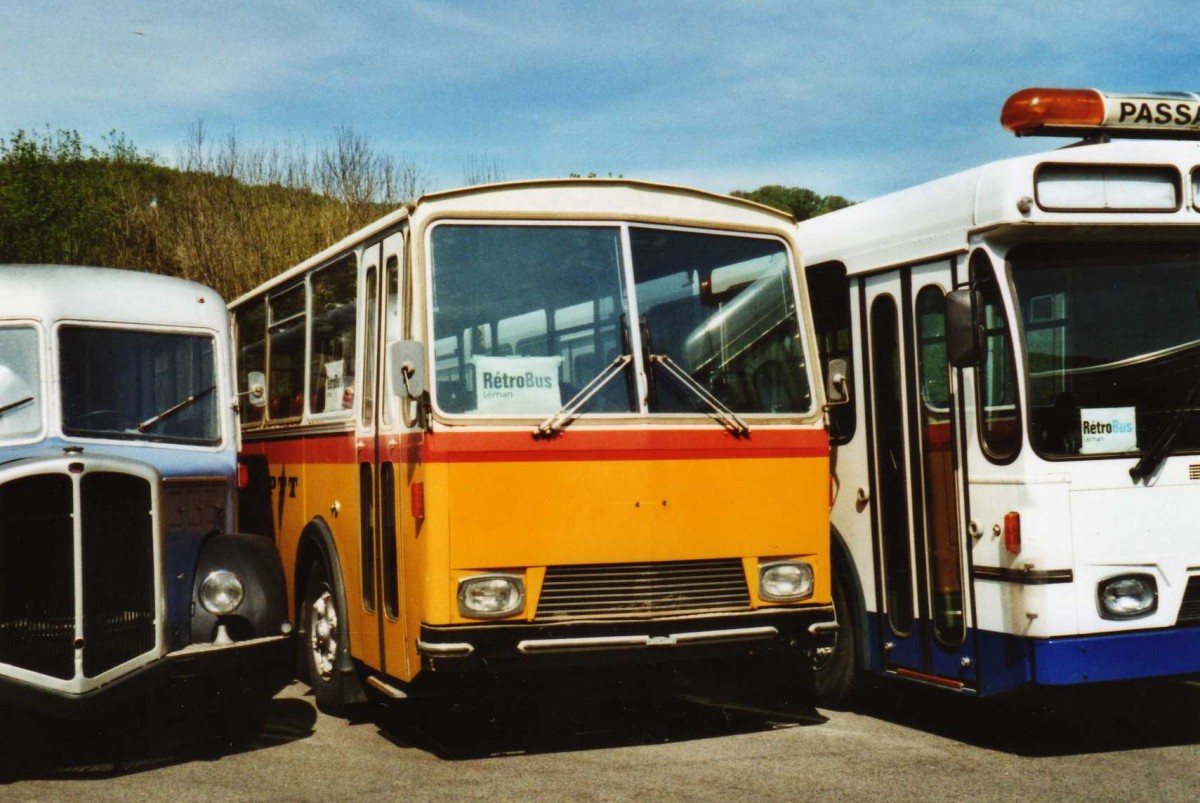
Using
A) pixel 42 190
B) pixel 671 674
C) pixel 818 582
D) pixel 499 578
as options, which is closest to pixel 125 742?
pixel 499 578

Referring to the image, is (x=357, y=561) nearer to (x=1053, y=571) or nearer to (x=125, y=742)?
(x=125, y=742)

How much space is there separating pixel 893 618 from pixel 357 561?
3.03 m

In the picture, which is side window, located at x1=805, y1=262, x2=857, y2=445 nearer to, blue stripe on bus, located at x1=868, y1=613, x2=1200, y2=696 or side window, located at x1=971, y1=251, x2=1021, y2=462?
side window, located at x1=971, y1=251, x2=1021, y2=462

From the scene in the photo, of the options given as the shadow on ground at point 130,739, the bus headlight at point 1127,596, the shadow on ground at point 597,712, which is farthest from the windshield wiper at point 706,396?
the shadow on ground at point 130,739

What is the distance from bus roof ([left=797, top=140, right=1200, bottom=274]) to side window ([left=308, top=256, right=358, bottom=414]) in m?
3.08

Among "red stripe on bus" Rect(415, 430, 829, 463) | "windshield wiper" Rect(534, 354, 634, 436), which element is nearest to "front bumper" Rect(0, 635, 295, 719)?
"red stripe on bus" Rect(415, 430, 829, 463)

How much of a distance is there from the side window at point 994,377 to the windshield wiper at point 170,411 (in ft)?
15.1

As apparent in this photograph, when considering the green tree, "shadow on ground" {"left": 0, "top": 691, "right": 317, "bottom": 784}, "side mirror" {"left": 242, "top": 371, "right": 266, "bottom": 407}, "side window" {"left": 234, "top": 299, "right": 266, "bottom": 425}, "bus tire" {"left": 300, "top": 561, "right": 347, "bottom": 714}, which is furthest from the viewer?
the green tree

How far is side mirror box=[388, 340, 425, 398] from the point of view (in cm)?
646

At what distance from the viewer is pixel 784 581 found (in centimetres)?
697

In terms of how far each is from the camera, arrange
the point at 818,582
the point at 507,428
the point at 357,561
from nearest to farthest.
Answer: the point at 507,428 → the point at 818,582 → the point at 357,561

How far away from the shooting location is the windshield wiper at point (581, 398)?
21.7 feet

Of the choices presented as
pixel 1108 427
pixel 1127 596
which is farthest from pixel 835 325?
pixel 1127 596

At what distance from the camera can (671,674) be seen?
24.1ft
